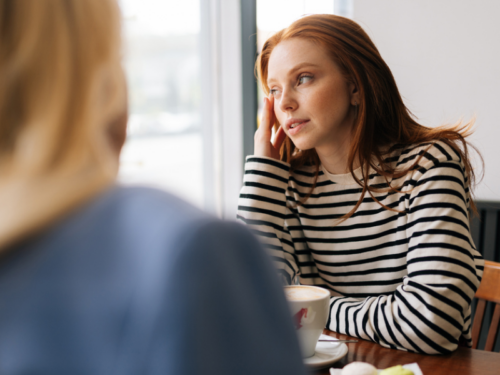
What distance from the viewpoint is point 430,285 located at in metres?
0.94

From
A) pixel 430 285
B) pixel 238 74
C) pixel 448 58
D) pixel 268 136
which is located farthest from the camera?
pixel 238 74

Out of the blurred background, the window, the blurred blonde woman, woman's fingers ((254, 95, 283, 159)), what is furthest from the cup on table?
the window

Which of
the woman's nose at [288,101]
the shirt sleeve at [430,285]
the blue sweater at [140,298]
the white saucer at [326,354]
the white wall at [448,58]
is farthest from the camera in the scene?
the white wall at [448,58]

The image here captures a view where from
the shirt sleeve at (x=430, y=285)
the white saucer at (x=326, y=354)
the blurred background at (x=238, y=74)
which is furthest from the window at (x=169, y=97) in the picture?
the white saucer at (x=326, y=354)

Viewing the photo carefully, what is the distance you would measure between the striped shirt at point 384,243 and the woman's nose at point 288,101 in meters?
0.15

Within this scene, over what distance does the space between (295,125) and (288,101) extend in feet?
0.21

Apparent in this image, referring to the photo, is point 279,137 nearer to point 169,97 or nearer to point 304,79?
point 304,79

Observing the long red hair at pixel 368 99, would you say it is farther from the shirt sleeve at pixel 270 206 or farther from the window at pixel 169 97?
the window at pixel 169 97

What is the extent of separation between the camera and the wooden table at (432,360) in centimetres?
72

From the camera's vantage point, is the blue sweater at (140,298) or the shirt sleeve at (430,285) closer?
the blue sweater at (140,298)

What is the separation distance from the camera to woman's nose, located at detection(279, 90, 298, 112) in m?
1.20

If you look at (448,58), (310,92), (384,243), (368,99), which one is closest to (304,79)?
(310,92)

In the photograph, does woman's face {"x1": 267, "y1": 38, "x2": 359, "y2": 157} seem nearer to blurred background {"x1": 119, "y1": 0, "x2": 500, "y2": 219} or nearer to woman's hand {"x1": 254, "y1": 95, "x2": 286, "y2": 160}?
woman's hand {"x1": 254, "y1": 95, "x2": 286, "y2": 160}

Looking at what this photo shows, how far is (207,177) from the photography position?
2770 millimetres
